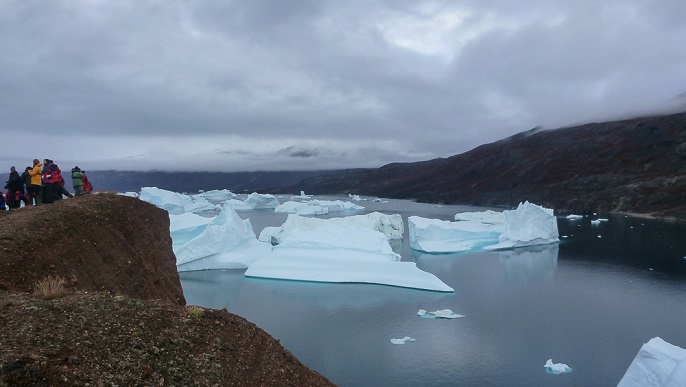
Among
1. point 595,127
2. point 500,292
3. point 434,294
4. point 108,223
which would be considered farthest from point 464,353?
point 595,127

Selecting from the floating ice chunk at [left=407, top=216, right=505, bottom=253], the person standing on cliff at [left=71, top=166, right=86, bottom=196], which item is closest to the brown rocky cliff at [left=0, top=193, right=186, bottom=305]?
the person standing on cliff at [left=71, top=166, right=86, bottom=196]

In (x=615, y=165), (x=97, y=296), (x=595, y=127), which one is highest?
(x=595, y=127)

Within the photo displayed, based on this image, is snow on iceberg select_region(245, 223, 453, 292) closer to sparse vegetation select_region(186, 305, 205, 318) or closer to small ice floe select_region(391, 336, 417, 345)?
small ice floe select_region(391, 336, 417, 345)

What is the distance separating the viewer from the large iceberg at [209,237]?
57.4 ft

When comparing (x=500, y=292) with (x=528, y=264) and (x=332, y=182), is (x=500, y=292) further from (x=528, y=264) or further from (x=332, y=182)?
(x=332, y=182)

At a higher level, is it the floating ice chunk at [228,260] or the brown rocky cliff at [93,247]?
the brown rocky cliff at [93,247]

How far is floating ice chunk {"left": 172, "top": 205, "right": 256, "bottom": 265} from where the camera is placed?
57.2 feet

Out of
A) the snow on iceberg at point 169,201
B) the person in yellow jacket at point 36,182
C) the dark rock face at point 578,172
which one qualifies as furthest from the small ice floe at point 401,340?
the dark rock face at point 578,172

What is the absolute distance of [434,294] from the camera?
549 inches

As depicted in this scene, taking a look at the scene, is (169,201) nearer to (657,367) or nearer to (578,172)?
(657,367)

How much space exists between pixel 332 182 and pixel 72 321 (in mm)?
111440

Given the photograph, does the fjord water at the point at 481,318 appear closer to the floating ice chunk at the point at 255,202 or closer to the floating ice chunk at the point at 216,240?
the floating ice chunk at the point at 216,240

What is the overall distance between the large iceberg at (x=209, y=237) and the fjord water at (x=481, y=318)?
115 cm

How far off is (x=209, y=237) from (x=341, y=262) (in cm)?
512
